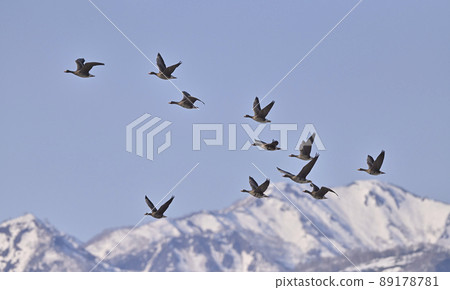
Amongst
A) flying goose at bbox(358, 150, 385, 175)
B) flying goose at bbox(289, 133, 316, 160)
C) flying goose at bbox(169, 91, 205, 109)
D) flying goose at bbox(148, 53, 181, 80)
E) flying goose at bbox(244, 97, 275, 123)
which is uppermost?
flying goose at bbox(148, 53, 181, 80)

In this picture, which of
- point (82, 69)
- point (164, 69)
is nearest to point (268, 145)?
point (164, 69)

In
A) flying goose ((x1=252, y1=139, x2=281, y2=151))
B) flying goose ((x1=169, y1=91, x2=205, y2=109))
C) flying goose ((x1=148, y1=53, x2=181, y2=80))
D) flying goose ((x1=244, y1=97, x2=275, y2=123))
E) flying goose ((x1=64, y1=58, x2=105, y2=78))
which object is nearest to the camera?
flying goose ((x1=252, y1=139, x2=281, y2=151))

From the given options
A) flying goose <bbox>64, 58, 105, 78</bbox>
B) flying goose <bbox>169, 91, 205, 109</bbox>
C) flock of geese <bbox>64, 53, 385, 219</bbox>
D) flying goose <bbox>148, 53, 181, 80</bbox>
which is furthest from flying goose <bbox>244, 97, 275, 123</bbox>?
flying goose <bbox>64, 58, 105, 78</bbox>

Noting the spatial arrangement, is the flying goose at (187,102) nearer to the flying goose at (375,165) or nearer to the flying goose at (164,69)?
the flying goose at (164,69)

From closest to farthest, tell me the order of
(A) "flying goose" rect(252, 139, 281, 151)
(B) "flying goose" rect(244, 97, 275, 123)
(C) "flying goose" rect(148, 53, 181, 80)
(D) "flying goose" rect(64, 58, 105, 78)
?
(A) "flying goose" rect(252, 139, 281, 151)
(C) "flying goose" rect(148, 53, 181, 80)
(D) "flying goose" rect(64, 58, 105, 78)
(B) "flying goose" rect(244, 97, 275, 123)

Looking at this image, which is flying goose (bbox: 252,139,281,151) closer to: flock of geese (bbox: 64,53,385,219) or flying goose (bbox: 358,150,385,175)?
flock of geese (bbox: 64,53,385,219)
